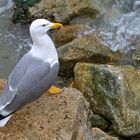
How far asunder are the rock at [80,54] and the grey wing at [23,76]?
258 cm

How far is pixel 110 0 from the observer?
8633 mm

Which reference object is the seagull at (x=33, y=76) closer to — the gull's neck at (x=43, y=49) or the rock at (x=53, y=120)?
the gull's neck at (x=43, y=49)

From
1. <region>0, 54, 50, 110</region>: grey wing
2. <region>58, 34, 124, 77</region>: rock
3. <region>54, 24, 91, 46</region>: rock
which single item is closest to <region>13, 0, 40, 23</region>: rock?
<region>54, 24, 91, 46</region>: rock

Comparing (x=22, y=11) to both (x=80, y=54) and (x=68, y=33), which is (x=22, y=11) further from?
(x=80, y=54)

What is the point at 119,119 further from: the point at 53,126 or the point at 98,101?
the point at 53,126

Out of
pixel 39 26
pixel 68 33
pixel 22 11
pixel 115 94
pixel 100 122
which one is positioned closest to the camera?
pixel 39 26

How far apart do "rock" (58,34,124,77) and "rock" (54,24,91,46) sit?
46 centimetres

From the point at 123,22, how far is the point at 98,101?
2.68 meters

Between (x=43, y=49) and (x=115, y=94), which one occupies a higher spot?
(x=43, y=49)

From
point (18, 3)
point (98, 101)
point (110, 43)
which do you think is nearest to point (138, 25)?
point (110, 43)

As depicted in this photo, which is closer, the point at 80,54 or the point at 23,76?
the point at 23,76

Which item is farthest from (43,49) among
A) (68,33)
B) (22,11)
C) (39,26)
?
(22,11)

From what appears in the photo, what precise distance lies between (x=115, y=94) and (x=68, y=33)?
84.0 inches

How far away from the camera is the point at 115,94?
5820 millimetres
